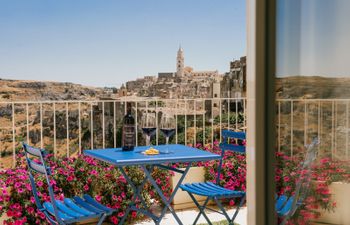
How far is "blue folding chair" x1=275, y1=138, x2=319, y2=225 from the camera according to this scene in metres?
1.11

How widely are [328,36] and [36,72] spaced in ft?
64.2

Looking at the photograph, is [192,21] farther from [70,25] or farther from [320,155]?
[320,155]

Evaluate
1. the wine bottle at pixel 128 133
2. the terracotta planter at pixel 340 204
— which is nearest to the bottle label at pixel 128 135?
the wine bottle at pixel 128 133

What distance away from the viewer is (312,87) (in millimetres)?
1124

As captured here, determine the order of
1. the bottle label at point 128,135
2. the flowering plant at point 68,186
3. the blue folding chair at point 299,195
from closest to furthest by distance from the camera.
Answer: the blue folding chair at point 299,195
the bottle label at point 128,135
the flowering plant at point 68,186

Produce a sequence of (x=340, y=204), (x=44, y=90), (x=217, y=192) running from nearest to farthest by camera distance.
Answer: (x=340, y=204) → (x=217, y=192) → (x=44, y=90)

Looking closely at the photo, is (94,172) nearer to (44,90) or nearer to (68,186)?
(68,186)

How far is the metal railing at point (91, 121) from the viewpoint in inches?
179

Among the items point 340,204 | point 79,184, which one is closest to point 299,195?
point 340,204

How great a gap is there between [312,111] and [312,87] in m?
0.06

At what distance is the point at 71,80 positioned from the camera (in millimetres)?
19266

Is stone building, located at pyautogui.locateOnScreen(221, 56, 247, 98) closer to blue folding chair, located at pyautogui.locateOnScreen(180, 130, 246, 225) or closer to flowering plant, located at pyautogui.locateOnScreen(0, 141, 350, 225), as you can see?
blue folding chair, located at pyautogui.locateOnScreen(180, 130, 246, 225)

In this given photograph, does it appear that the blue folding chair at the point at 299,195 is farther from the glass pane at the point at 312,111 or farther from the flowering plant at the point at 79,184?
the flowering plant at the point at 79,184

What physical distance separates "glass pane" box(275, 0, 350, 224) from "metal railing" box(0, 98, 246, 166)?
9.40 ft
